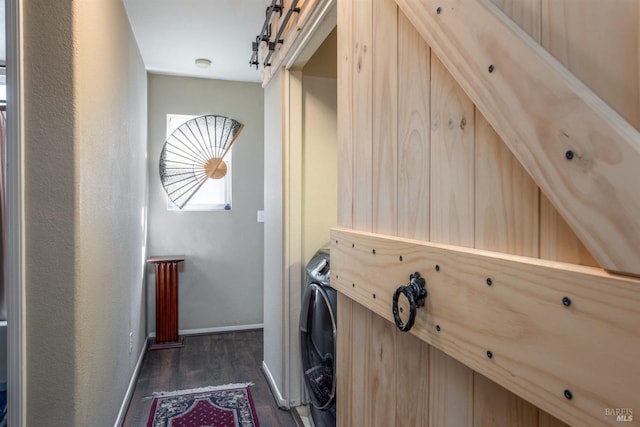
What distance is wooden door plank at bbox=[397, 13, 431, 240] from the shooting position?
738 millimetres

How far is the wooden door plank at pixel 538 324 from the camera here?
0.38 metres

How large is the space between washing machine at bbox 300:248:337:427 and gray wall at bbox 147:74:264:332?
2.09 meters

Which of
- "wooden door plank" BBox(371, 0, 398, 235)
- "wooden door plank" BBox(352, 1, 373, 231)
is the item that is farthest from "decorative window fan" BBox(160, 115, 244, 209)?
"wooden door plank" BBox(371, 0, 398, 235)

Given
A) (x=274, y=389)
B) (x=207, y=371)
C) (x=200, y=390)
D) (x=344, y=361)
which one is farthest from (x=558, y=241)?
(x=207, y=371)

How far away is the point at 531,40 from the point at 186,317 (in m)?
3.86

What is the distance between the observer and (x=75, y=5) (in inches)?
54.4

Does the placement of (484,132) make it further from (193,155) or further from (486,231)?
(193,155)

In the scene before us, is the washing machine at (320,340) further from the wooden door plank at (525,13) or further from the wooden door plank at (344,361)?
the wooden door plank at (525,13)

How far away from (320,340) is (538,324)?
1.38 meters

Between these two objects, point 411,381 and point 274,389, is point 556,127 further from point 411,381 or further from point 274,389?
point 274,389

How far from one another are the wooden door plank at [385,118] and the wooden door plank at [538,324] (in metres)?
0.17

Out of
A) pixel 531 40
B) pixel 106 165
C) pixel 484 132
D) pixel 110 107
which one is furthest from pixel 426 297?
pixel 110 107

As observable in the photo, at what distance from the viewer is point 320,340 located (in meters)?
1.76

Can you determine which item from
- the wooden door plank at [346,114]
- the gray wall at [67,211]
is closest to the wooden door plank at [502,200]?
the wooden door plank at [346,114]
